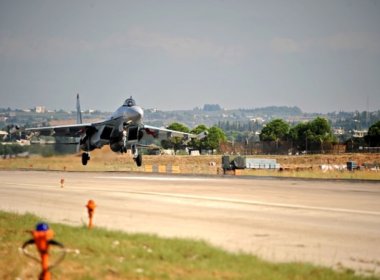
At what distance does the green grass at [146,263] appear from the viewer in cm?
1299

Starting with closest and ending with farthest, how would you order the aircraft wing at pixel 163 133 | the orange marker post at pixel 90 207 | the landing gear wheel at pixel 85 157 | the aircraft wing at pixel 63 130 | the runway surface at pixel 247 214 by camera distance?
the runway surface at pixel 247 214, the orange marker post at pixel 90 207, the landing gear wheel at pixel 85 157, the aircraft wing at pixel 63 130, the aircraft wing at pixel 163 133

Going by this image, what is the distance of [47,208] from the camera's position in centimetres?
2750

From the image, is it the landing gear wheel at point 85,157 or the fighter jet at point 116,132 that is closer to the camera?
the fighter jet at point 116,132

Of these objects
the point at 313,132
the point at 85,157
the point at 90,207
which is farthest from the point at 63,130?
the point at 313,132

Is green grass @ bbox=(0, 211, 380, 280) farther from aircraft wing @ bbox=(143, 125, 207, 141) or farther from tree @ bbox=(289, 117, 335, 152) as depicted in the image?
tree @ bbox=(289, 117, 335, 152)

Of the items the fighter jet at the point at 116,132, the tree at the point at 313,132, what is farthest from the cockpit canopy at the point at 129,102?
the tree at the point at 313,132

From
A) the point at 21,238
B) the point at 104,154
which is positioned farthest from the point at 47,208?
the point at 104,154

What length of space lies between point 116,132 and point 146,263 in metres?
42.4

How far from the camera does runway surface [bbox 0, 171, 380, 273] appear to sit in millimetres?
17016

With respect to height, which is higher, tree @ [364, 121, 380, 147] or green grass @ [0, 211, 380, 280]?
tree @ [364, 121, 380, 147]

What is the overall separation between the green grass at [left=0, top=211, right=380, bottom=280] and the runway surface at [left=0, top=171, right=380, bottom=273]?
1322 mm

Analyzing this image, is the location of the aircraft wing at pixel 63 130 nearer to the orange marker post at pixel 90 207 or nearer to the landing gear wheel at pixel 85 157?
the landing gear wheel at pixel 85 157

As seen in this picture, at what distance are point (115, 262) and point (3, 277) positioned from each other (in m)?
2.31

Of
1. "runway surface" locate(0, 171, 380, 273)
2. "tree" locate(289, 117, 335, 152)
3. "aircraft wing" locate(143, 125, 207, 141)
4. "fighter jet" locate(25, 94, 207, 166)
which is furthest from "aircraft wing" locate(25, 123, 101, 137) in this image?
"tree" locate(289, 117, 335, 152)
